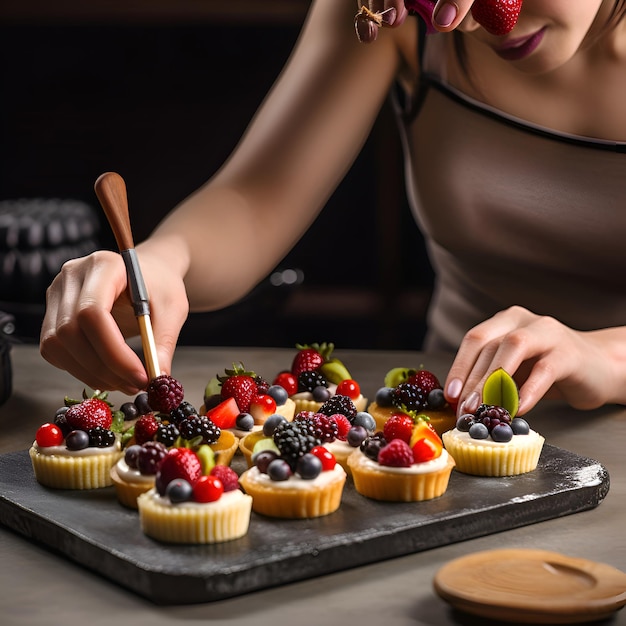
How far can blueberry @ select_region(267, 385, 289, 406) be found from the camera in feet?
6.52

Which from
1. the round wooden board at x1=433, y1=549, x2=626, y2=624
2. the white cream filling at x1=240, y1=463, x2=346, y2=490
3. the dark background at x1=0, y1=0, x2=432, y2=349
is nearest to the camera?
the round wooden board at x1=433, y1=549, x2=626, y2=624

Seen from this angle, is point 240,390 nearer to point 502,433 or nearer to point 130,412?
point 130,412

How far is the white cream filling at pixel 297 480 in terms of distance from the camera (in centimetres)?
155

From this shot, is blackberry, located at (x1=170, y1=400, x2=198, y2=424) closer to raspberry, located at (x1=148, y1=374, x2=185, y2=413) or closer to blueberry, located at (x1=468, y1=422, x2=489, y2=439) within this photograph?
raspberry, located at (x1=148, y1=374, x2=185, y2=413)

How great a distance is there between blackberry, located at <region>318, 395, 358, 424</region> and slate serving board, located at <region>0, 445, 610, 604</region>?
0.21m

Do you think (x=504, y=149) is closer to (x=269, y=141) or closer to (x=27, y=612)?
(x=269, y=141)

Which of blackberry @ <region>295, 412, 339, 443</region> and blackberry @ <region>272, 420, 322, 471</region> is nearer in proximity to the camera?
blackberry @ <region>272, 420, 322, 471</region>

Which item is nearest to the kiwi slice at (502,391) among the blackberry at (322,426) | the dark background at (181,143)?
the blackberry at (322,426)

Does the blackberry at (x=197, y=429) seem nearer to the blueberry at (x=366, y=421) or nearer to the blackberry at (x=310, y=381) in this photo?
the blueberry at (x=366, y=421)

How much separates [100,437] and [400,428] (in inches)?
17.3

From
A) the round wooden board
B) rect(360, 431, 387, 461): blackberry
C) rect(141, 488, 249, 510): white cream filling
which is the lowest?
the round wooden board

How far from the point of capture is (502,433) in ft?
5.69

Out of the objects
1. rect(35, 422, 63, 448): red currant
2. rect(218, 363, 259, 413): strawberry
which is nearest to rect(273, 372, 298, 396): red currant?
rect(218, 363, 259, 413): strawberry

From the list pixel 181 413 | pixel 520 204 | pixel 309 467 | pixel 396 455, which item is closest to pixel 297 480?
pixel 309 467
